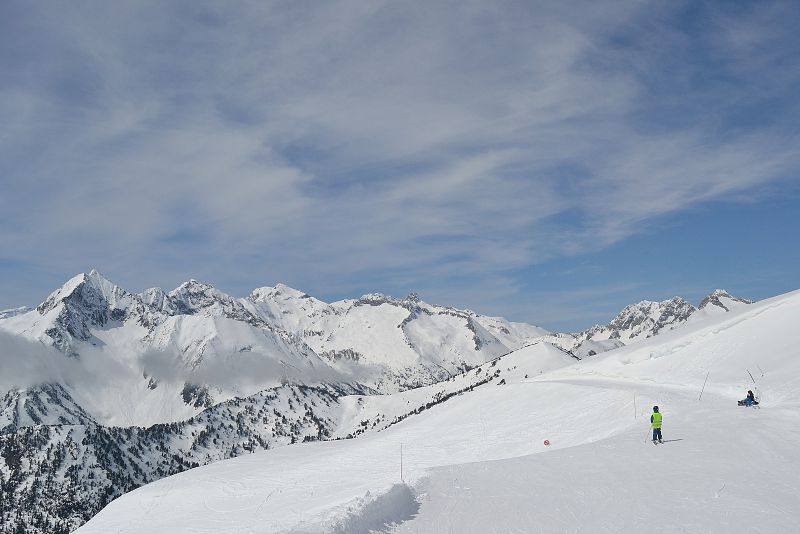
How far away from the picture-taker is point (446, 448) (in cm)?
5947

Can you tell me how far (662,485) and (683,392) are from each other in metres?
31.7

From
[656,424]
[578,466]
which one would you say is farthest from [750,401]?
[578,466]

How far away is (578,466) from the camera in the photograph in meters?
26.0

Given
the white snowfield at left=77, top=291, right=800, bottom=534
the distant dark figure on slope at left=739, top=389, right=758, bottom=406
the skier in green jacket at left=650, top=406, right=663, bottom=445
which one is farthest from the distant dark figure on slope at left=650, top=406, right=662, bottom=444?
the distant dark figure on slope at left=739, top=389, right=758, bottom=406

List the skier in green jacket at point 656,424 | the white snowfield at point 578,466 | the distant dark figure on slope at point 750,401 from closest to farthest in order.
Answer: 1. the white snowfield at point 578,466
2. the skier in green jacket at point 656,424
3. the distant dark figure on slope at point 750,401

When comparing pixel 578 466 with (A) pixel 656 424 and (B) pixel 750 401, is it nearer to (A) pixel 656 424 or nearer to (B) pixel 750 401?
(A) pixel 656 424

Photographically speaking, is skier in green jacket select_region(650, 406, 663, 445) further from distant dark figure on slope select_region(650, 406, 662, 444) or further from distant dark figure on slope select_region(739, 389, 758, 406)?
distant dark figure on slope select_region(739, 389, 758, 406)

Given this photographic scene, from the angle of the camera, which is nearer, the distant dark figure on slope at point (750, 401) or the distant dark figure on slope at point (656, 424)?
the distant dark figure on slope at point (656, 424)

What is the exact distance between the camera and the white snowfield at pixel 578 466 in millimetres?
19094

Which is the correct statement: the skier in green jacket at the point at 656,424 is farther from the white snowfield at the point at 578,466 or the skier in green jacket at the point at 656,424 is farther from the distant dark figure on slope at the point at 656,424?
the white snowfield at the point at 578,466

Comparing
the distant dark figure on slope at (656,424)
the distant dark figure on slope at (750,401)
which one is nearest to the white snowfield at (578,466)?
the distant dark figure on slope at (656,424)

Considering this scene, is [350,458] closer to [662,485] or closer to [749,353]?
[749,353]

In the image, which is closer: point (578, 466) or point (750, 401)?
point (578, 466)

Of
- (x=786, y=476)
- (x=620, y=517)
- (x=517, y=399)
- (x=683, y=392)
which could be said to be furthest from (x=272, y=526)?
(x=517, y=399)
